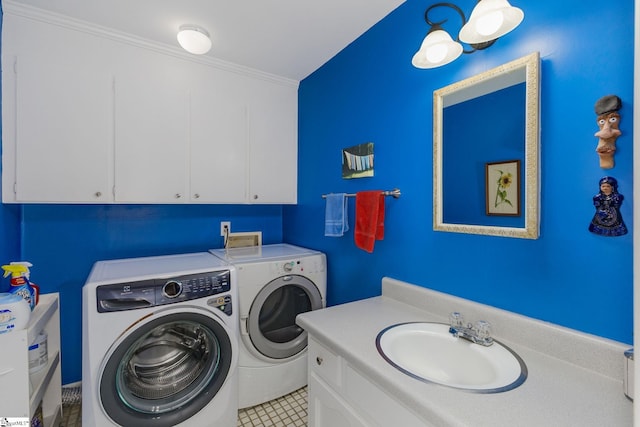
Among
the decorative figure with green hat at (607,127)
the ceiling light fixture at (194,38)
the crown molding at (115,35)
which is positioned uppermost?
the crown molding at (115,35)

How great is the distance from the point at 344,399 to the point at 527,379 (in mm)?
612

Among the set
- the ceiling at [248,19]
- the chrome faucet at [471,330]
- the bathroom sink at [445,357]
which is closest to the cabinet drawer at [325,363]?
the bathroom sink at [445,357]

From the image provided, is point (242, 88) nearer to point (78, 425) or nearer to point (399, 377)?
point (399, 377)

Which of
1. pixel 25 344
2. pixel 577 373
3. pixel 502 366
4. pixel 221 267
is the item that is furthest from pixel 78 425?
pixel 577 373

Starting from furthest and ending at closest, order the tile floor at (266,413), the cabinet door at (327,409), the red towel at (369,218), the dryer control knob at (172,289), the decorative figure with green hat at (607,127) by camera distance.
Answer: the tile floor at (266,413)
the red towel at (369,218)
the dryer control knob at (172,289)
the cabinet door at (327,409)
the decorative figure with green hat at (607,127)

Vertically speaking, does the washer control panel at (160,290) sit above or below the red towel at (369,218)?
below

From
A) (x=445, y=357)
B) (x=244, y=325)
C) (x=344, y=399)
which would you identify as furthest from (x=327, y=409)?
(x=244, y=325)

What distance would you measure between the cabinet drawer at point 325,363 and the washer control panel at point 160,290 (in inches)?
25.1

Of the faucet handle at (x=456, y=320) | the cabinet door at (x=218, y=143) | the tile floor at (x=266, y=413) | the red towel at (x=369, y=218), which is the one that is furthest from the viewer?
the cabinet door at (x=218, y=143)

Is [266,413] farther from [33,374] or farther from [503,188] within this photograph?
[503,188]

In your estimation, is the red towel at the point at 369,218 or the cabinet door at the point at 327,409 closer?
the cabinet door at the point at 327,409

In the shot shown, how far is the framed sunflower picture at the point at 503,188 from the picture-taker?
3.64ft

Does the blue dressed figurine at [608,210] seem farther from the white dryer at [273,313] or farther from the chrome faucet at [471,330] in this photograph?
the white dryer at [273,313]

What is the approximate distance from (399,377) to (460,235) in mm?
696
